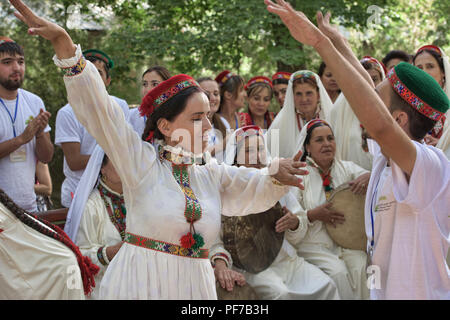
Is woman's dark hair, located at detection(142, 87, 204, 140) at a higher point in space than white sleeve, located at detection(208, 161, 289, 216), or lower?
higher

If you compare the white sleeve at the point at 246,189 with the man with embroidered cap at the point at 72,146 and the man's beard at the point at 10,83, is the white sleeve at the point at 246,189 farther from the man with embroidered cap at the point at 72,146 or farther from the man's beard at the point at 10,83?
the man's beard at the point at 10,83

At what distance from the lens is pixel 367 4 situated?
10.4 m

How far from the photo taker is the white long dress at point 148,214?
247 cm

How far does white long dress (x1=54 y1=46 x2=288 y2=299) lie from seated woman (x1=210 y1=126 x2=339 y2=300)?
5.13ft

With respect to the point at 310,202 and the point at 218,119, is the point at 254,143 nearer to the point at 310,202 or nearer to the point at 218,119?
the point at 310,202

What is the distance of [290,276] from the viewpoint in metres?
4.62

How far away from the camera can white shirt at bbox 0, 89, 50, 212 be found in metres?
4.41

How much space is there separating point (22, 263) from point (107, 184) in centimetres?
104

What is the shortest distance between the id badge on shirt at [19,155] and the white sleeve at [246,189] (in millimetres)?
2345

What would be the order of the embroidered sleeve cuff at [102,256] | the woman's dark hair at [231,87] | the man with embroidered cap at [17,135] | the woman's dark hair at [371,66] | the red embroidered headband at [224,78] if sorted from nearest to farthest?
the embroidered sleeve cuff at [102,256] → the man with embroidered cap at [17,135] → the woman's dark hair at [371,66] → the woman's dark hair at [231,87] → the red embroidered headband at [224,78]

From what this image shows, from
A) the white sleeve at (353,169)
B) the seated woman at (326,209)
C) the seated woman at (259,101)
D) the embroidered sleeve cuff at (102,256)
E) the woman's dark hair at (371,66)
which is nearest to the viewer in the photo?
the embroidered sleeve cuff at (102,256)

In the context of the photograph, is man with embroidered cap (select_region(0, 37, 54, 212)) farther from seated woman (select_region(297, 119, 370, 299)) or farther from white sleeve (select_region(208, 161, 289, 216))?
seated woman (select_region(297, 119, 370, 299))

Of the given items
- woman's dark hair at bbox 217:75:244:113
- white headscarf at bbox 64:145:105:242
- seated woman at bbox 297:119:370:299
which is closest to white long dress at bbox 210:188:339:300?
seated woman at bbox 297:119:370:299

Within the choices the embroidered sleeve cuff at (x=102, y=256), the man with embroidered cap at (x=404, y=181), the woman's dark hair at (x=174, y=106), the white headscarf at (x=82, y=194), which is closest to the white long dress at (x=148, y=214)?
the woman's dark hair at (x=174, y=106)
